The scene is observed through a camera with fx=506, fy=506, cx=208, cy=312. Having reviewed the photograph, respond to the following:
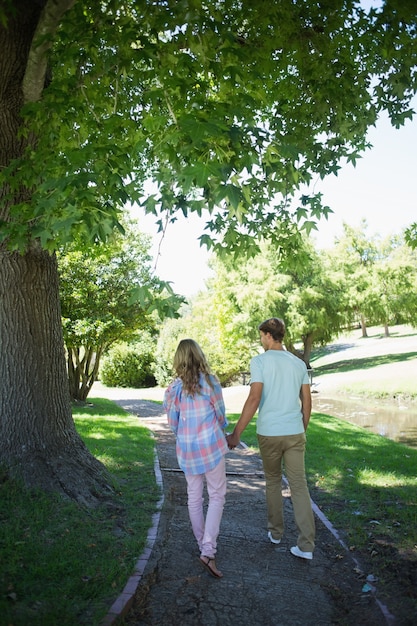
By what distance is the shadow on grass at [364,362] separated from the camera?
33.7 m

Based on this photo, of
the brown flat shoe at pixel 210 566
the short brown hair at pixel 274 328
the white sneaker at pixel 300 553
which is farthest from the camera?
the short brown hair at pixel 274 328

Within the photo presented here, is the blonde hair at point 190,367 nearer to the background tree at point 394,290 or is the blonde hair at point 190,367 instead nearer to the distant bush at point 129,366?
the distant bush at point 129,366

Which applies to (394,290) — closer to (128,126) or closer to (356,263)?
(356,263)

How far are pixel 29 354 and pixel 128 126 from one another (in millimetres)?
2780

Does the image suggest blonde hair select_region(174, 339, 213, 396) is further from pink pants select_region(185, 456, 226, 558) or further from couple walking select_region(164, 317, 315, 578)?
pink pants select_region(185, 456, 226, 558)

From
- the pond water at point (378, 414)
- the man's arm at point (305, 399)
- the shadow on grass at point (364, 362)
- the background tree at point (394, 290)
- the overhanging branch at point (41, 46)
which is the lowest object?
the pond water at point (378, 414)

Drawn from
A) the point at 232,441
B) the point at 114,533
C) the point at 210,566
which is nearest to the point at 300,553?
the point at 210,566

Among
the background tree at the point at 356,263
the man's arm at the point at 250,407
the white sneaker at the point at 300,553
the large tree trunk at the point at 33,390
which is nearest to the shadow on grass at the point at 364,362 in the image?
the background tree at the point at 356,263

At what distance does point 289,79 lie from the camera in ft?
24.5

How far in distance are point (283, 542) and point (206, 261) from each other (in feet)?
149

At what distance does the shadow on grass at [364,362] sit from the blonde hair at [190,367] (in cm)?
3012

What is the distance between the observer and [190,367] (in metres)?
4.45

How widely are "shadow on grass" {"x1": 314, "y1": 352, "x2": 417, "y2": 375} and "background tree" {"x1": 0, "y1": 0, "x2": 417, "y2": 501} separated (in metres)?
28.2

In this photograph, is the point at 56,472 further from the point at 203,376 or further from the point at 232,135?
the point at 232,135
